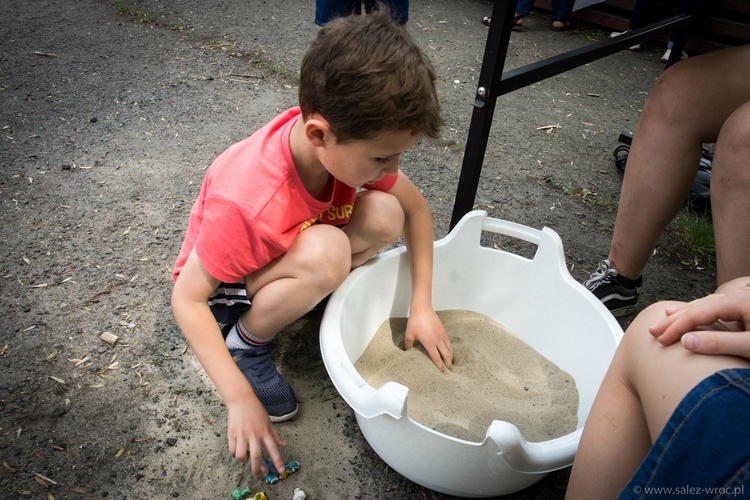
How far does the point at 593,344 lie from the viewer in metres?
1.02

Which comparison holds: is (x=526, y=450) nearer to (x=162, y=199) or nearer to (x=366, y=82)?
(x=366, y=82)

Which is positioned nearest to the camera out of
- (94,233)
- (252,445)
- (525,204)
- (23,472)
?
(252,445)

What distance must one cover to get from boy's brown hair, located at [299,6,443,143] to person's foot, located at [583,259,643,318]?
0.69 m

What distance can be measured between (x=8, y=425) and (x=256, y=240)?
567 millimetres

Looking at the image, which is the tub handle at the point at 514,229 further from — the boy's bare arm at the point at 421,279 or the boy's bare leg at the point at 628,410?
the boy's bare leg at the point at 628,410

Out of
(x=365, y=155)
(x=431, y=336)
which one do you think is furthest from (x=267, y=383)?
(x=365, y=155)

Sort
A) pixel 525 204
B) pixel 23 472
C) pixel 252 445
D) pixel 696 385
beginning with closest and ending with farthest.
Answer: pixel 696 385
pixel 252 445
pixel 23 472
pixel 525 204

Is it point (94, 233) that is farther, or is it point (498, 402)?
point (94, 233)

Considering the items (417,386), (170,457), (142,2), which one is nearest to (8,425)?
(170,457)

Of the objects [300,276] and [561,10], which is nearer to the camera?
[300,276]

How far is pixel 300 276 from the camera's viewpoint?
0.94 metres

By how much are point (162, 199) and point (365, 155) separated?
0.92 metres

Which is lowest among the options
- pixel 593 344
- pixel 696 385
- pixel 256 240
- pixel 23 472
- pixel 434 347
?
pixel 23 472

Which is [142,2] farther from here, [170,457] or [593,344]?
[593,344]
